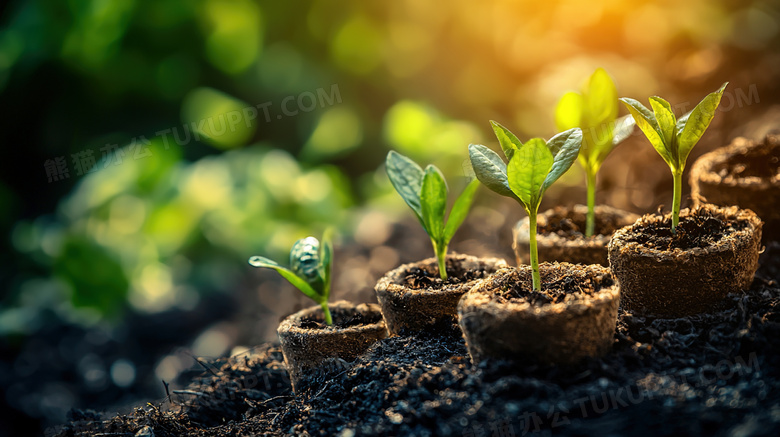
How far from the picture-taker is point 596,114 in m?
1.17

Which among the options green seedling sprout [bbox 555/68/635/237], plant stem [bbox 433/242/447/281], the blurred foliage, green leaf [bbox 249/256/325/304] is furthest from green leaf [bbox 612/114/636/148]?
the blurred foliage

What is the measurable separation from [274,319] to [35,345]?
121 centimetres

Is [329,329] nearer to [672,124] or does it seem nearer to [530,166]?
[530,166]

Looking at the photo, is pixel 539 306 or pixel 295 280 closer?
pixel 539 306

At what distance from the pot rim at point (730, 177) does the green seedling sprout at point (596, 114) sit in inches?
7.1

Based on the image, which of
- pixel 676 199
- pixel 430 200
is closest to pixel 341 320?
pixel 430 200

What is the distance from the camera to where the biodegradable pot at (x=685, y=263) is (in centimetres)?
87

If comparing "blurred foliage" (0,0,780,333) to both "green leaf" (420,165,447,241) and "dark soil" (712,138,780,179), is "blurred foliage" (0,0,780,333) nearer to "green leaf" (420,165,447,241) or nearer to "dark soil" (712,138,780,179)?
"dark soil" (712,138,780,179)

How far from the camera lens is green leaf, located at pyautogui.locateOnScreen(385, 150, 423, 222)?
1.07 metres

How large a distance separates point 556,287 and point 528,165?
0.20 meters

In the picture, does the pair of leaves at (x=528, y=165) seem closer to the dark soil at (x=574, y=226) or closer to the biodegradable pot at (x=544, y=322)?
the biodegradable pot at (x=544, y=322)

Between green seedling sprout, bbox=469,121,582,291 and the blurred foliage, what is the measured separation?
147 cm

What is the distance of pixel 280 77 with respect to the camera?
325cm

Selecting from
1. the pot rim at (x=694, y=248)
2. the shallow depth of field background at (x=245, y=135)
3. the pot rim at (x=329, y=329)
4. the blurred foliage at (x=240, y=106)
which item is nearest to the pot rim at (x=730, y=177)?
the pot rim at (x=694, y=248)
